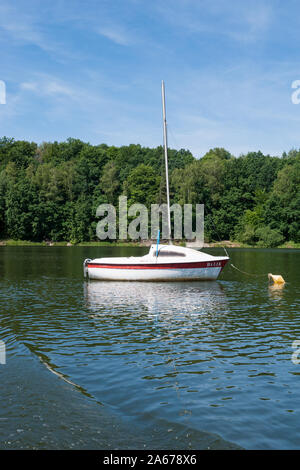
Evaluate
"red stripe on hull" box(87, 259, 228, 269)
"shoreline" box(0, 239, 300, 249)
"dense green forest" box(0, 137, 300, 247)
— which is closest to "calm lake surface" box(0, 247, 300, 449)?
"red stripe on hull" box(87, 259, 228, 269)

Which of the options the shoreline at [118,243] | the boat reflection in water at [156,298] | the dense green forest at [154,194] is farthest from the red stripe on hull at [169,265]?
the dense green forest at [154,194]

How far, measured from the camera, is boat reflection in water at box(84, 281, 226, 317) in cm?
2430

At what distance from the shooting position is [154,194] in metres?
140

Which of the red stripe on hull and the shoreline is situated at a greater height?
the red stripe on hull

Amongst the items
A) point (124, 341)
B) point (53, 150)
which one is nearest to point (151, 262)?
point (124, 341)

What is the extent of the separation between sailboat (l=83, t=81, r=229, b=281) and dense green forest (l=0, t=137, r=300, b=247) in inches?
3183

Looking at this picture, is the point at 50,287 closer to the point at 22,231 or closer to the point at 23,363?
the point at 23,363

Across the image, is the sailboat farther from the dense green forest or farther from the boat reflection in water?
the dense green forest

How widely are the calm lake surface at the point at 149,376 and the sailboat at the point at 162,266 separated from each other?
990 centimetres

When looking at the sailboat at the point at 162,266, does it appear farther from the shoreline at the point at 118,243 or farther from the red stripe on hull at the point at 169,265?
the shoreline at the point at 118,243

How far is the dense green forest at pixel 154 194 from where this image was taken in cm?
12231

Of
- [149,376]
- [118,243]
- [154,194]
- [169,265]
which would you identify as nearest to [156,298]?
[169,265]

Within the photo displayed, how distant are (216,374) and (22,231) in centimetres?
12178

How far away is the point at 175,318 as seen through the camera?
2180 centimetres
